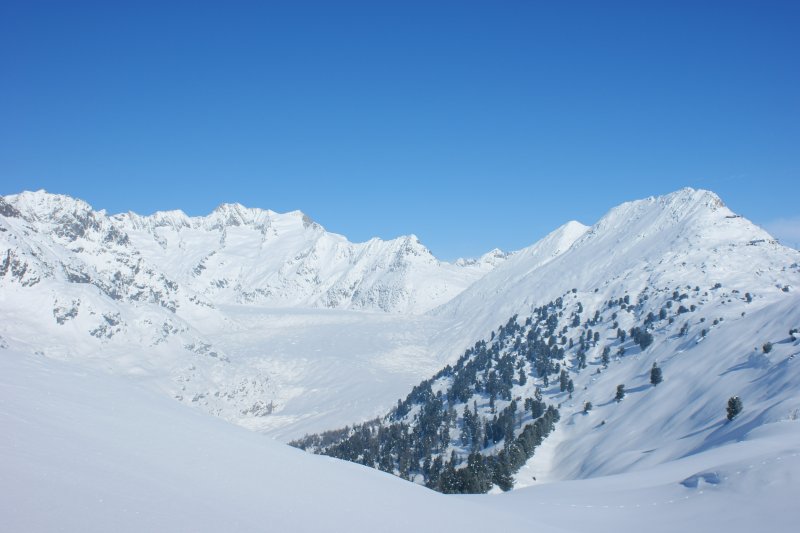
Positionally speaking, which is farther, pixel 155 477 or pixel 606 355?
pixel 606 355

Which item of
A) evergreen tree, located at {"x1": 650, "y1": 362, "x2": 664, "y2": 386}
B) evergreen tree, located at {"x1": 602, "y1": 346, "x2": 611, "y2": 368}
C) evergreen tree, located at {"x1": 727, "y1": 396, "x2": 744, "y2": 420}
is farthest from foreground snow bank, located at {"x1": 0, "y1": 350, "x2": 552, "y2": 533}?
evergreen tree, located at {"x1": 602, "y1": 346, "x2": 611, "y2": 368}

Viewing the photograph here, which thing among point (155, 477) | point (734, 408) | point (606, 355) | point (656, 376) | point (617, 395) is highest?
point (606, 355)

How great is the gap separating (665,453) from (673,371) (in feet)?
208

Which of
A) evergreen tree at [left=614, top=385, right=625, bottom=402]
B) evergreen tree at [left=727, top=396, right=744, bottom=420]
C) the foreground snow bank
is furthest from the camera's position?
evergreen tree at [left=614, top=385, right=625, bottom=402]

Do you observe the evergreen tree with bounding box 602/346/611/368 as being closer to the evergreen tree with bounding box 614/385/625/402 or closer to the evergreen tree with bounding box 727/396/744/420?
the evergreen tree with bounding box 614/385/625/402

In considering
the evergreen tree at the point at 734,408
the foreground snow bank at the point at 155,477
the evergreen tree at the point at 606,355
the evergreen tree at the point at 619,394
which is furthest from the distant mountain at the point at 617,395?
the foreground snow bank at the point at 155,477

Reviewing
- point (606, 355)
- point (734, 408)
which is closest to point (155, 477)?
point (734, 408)

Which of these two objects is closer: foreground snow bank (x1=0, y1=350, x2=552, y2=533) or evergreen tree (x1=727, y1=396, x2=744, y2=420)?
foreground snow bank (x1=0, y1=350, x2=552, y2=533)

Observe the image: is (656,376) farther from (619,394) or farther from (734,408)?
(734,408)

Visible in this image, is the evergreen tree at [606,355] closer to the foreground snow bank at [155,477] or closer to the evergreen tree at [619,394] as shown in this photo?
the evergreen tree at [619,394]

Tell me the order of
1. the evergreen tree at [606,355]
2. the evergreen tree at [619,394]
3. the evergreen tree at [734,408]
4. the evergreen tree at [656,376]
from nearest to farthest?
the evergreen tree at [734,408], the evergreen tree at [656,376], the evergreen tree at [619,394], the evergreen tree at [606,355]

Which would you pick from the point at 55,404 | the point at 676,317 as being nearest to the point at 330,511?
the point at 55,404

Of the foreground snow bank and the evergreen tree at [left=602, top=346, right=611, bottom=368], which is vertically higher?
the evergreen tree at [left=602, top=346, right=611, bottom=368]

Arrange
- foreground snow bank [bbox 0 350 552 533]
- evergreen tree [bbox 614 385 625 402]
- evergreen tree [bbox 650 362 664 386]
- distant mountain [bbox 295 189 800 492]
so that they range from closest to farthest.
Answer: foreground snow bank [bbox 0 350 552 533], distant mountain [bbox 295 189 800 492], evergreen tree [bbox 650 362 664 386], evergreen tree [bbox 614 385 625 402]
